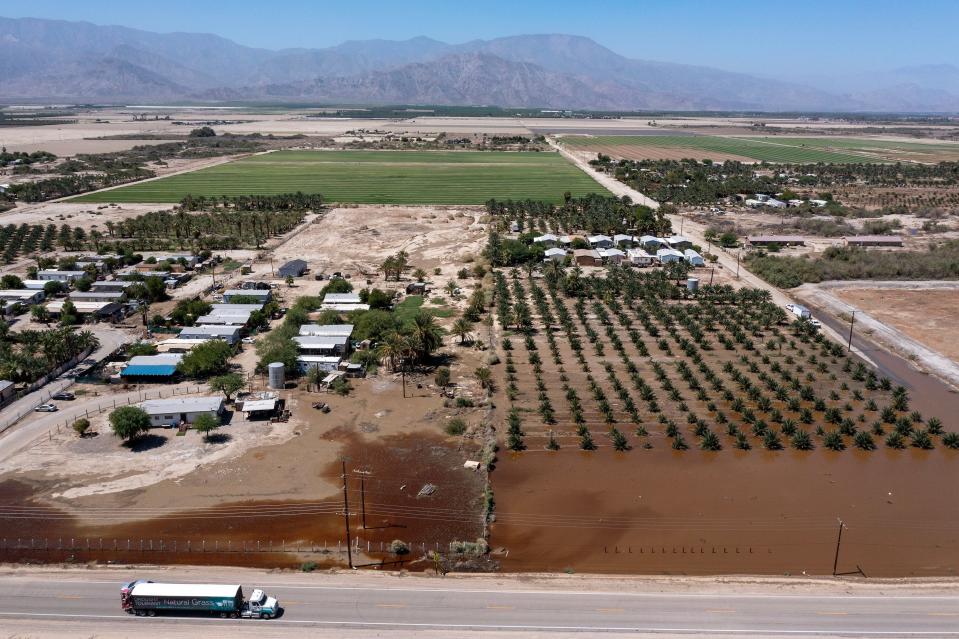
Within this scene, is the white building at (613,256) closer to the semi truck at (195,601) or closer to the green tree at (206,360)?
the green tree at (206,360)

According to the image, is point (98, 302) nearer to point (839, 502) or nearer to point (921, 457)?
point (839, 502)

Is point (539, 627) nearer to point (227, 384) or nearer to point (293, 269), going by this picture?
Answer: point (227, 384)

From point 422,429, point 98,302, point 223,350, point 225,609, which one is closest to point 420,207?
point 98,302

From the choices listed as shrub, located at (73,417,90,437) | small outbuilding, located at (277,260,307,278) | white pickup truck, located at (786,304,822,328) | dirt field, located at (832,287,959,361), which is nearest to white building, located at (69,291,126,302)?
small outbuilding, located at (277,260,307,278)

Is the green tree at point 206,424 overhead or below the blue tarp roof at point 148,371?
below

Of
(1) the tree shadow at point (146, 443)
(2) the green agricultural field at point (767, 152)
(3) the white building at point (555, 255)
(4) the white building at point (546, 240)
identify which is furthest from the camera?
(2) the green agricultural field at point (767, 152)

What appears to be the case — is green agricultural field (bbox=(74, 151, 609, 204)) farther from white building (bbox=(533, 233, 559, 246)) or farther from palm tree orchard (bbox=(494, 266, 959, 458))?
palm tree orchard (bbox=(494, 266, 959, 458))

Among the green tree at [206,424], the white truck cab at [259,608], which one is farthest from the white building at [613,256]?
the white truck cab at [259,608]
